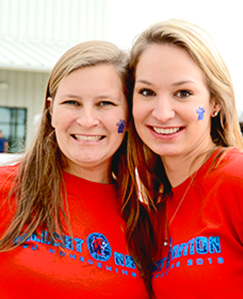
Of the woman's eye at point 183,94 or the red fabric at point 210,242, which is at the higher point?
the woman's eye at point 183,94

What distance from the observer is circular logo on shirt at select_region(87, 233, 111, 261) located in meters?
2.00

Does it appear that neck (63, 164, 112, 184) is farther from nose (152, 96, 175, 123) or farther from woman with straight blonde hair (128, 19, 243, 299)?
nose (152, 96, 175, 123)

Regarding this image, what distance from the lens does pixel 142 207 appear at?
243 centimetres

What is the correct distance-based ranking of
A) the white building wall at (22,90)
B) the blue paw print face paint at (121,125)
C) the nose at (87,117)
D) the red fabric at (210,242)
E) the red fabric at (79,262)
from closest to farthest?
the red fabric at (210,242), the red fabric at (79,262), the nose at (87,117), the blue paw print face paint at (121,125), the white building wall at (22,90)

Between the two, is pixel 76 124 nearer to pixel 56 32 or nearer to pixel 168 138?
pixel 168 138

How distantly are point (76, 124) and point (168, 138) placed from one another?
0.55 metres

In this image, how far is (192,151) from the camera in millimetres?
2105

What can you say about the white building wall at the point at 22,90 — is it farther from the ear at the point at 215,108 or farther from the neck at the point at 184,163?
the ear at the point at 215,108

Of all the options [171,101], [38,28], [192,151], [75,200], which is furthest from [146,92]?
[38,28]

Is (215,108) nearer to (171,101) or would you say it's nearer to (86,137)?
(171,101)

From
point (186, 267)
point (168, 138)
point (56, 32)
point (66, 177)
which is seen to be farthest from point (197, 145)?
point (56, 32)

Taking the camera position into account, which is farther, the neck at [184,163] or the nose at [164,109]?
the neck at [184,163]

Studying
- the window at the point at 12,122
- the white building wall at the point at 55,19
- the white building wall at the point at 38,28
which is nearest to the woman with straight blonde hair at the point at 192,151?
the white building wall at the point at 38,28

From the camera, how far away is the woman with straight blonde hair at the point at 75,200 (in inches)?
74.9
